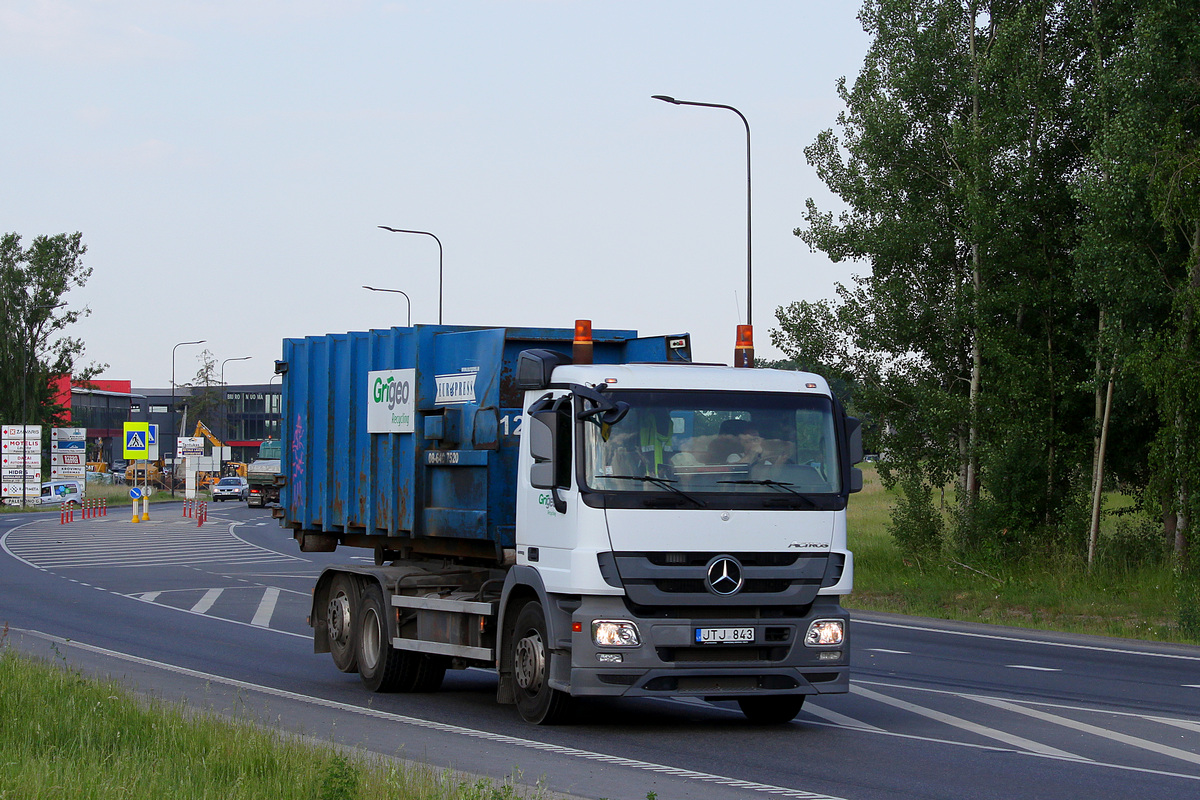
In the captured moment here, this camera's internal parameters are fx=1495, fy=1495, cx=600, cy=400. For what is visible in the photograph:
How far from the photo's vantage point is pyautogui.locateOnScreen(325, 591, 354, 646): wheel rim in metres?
14.7

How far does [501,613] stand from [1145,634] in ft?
38.0

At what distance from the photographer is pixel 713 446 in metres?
11.1

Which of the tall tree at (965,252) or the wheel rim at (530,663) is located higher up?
the tall tree at (965,252)

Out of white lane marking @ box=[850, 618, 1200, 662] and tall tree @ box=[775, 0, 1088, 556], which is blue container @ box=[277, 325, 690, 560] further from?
tall tree @ box=[775, 0, 1088, 556]

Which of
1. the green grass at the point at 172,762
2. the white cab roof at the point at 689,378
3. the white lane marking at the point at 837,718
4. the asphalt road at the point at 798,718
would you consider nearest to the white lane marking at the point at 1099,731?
the asphalt road at the point at 798,718

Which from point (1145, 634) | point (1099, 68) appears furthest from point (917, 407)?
point (1145, 634)

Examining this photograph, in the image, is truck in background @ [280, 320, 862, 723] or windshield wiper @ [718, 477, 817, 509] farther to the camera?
windshield wiper @ [718, 477, 817, 509]

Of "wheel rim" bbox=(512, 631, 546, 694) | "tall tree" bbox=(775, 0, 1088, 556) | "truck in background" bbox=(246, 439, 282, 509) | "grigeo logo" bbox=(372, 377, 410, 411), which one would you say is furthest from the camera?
"truck in background" bbox=(246, 439, 282, 509)

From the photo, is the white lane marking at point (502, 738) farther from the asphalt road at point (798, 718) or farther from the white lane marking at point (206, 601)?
the white lane marking at point (206, 601)

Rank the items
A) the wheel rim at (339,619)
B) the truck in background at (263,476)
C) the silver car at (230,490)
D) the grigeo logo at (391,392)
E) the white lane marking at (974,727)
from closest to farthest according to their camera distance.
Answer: the white lane marking at (974,727) < the grigeo logo at (391,392) < the wheel rim at (339,619) < the truck in background at (263,476) < the silver car at (230,490)

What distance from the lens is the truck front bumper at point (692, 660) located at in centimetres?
1073

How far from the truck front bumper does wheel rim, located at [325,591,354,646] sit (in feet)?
13.8

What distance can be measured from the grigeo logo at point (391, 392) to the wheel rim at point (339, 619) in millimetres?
2076

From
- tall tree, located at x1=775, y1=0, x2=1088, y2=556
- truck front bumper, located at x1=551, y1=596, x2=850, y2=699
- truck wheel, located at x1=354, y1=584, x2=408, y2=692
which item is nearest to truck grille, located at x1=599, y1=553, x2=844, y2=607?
truck front bumper, located at x1=551, y1=596, x2=850, y2=699
